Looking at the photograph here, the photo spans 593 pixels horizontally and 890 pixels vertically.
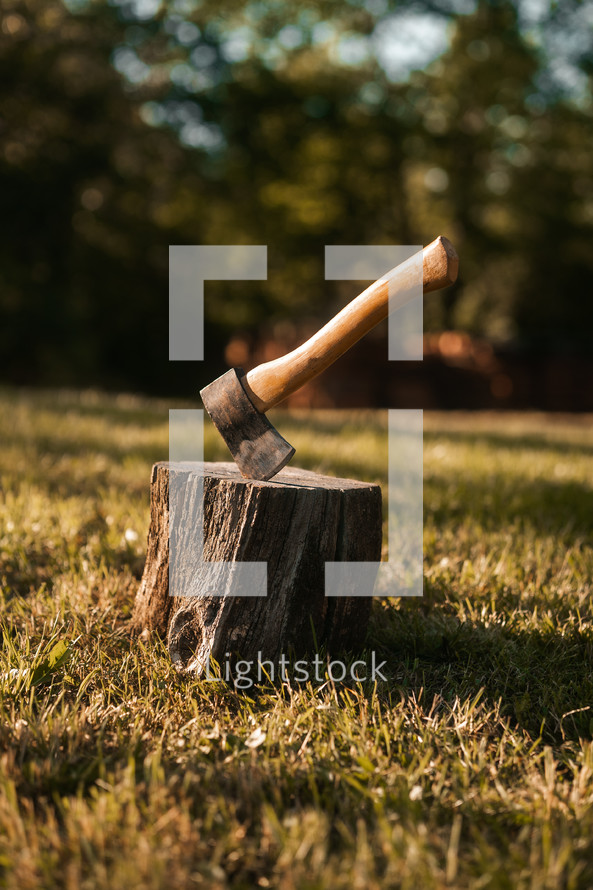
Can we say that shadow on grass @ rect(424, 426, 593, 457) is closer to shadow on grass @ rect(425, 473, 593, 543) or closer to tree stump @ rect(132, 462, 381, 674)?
shadow on grass @ rect(425, 473, 593, 543)

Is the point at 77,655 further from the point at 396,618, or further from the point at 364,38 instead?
the point at 364,38

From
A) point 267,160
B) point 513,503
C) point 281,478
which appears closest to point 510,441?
point 513,503

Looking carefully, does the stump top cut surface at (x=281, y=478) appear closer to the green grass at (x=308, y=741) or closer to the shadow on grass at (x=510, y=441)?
the green grass at (x=308, y=741)

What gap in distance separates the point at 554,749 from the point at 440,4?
2114 centimetres

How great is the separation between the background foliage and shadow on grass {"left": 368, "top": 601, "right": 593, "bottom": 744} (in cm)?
1551

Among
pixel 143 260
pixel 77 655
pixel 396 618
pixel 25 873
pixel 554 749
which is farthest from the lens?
pixel 143 260

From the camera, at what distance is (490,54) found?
1831 cm

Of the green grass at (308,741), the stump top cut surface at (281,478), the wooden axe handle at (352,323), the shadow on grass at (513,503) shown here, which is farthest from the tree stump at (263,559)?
the shadow on grass at (513,503)

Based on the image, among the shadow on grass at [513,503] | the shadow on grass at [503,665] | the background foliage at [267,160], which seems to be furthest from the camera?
the background foliage at [267,160]

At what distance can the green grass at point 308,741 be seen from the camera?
125cm

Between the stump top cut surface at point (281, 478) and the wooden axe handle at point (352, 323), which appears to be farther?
the stump top cut surface at point (281, 478)

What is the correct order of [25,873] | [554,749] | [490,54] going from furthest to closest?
[490,54] → [554,749] → [25,873]

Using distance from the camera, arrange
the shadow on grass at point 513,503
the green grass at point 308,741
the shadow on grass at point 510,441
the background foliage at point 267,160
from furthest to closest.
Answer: the background foliage at point 267,160 → the shadow on grass at point 510,441 → the shadow on grass at point 513,503 → the green grass at point 308,741

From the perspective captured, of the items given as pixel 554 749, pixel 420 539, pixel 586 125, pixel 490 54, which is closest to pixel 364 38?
pixel 490 54
